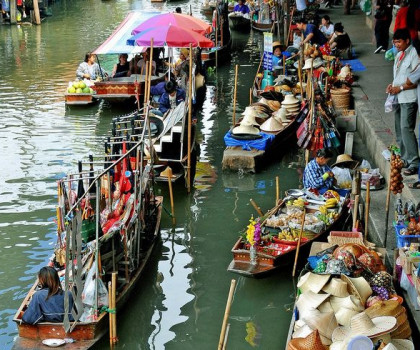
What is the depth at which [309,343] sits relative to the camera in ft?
20.9

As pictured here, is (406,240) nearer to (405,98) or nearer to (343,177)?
(405,98)

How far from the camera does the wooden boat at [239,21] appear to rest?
83.9 ft

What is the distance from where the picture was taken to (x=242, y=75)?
766 inches

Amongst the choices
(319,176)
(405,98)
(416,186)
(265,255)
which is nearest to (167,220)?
(319,176)

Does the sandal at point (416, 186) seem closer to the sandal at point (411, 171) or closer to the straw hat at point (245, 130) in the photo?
the sandal at point (411, 171)

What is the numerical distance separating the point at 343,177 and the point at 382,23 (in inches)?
276

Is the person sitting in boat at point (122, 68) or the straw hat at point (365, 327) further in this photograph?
the person sitting in boat at point (122, 68)

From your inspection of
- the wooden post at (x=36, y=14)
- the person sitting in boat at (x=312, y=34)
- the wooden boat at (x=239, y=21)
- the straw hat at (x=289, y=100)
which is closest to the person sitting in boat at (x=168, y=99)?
the straw hat at (x=289, y=100)

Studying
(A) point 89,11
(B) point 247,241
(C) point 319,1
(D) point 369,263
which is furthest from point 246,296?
(A) point 89,11

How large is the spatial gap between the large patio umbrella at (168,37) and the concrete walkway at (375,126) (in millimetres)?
2907

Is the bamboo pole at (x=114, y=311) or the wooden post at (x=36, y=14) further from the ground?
the wooden post at (x=36, y=14)

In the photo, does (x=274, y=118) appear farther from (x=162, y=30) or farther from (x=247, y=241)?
(x=247, y=241)

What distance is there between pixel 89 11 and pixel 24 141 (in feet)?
62.0

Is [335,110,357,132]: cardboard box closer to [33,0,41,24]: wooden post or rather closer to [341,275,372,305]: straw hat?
[341,275,372,305]: straw hat
